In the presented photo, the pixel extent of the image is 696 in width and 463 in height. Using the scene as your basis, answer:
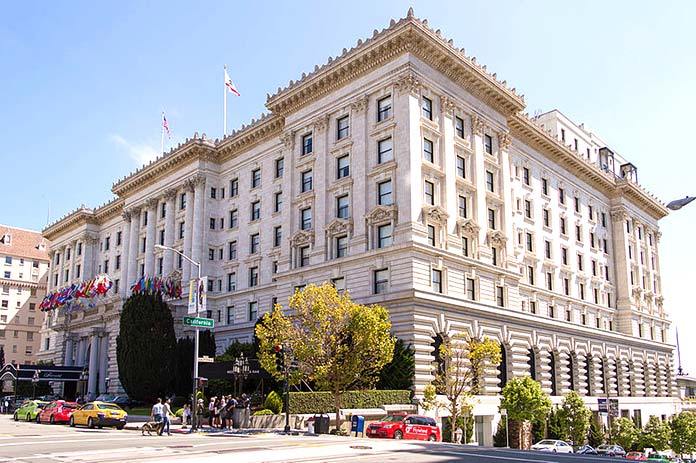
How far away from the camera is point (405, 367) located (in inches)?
1703

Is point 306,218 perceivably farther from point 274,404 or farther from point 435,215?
point 274,404

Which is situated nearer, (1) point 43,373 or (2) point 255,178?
(2) point 255,178

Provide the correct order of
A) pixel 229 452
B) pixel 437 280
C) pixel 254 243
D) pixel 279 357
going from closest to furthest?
pixel 229 452
pixel 279 357
pixel 437 280
pixel 254 243

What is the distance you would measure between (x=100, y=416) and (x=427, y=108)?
103 ft

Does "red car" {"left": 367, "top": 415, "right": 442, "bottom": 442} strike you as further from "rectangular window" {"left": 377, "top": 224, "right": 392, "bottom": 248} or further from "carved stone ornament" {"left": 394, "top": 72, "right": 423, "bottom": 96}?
"carved stone ornament" {"left": 394, "top": 72, "right": 423, "bottom": 96}

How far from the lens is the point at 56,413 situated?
143 feet

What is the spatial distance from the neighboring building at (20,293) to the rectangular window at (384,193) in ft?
Answer: 311

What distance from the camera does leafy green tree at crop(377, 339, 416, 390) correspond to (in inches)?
1703

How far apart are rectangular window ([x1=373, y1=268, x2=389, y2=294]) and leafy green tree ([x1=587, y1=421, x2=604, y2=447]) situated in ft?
83.9

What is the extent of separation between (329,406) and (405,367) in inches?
239

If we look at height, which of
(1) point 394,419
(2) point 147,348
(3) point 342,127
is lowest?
(1) point 394,419

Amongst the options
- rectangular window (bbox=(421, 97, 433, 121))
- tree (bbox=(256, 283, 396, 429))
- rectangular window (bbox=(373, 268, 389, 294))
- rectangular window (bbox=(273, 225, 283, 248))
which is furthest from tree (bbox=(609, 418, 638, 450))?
rectangular window (bbox=(273, 225, 283, 248))

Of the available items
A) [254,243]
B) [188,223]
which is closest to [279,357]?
[254,243]

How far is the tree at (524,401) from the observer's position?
149ft
